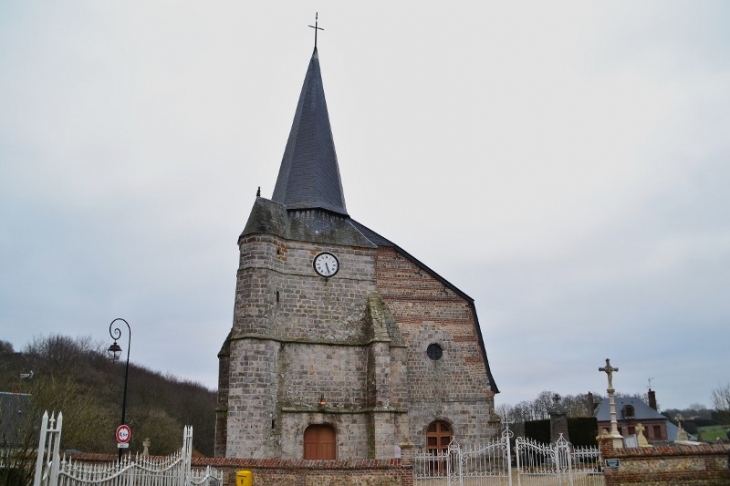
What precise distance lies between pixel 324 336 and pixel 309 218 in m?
4.33

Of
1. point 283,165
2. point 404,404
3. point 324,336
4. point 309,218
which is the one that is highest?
point 283,165

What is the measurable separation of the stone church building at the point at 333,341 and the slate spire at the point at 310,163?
0.18ft

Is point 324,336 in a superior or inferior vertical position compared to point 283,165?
inferior

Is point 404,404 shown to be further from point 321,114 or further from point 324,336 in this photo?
point 321,114

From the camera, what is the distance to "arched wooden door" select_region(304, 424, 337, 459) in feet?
59.3

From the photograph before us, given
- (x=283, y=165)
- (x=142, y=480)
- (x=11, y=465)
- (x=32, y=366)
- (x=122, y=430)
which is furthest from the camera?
(x=32, y=366)

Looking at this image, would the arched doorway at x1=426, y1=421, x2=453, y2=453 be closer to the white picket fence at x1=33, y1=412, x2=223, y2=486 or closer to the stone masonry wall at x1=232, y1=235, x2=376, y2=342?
the stone masonry wall at x1=232, y1=235, x2=376, y2=342

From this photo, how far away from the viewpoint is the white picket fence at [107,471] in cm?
733

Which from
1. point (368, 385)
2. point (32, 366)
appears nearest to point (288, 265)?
point (368, 385)

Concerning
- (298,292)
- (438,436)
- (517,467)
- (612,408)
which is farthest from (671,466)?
(298,292)

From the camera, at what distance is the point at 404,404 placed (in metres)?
19.0

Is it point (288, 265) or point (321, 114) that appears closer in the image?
point (288, 265)

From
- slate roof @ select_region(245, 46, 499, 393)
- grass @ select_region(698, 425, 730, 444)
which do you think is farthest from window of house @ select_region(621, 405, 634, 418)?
slate roof @ select_region(245, 46, 499, 393)

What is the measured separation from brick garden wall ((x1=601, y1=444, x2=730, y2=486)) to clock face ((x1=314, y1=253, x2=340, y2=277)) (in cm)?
1061
